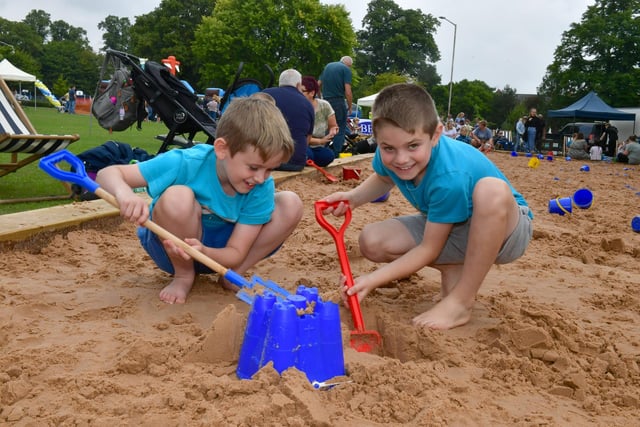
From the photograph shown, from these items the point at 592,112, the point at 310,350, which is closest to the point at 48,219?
the point at 310,350

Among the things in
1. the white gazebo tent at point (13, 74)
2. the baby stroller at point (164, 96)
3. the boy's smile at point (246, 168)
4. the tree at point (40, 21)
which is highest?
the tree at point (40, 21)

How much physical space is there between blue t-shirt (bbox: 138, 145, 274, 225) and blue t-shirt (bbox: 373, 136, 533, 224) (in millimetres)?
624

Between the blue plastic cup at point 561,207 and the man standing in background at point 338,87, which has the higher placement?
the man standing in background at point 338,87

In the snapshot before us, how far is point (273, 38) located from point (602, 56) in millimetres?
21320

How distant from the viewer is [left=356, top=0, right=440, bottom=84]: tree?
6756 cm

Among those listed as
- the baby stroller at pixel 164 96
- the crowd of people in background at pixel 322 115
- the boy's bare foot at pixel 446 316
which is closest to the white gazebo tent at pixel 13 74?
the crowd of people in background at pixel 322 115

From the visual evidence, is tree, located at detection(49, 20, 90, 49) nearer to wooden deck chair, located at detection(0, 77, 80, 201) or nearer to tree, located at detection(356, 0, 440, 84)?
tree, located at detection(356, 0, 440, 84)

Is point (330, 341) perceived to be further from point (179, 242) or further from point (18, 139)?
point (18, 139)

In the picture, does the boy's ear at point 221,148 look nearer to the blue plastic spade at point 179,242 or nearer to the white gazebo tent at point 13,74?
the blue plastic spade at point 179,242

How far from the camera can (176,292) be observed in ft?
7.87

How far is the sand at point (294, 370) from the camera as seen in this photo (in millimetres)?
1490

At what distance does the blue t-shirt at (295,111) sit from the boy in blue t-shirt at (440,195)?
3478mm

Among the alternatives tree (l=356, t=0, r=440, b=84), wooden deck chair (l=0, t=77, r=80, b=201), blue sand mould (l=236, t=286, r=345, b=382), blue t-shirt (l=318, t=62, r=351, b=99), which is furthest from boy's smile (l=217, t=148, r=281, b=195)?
tree (l=356, t=0, r=440, b=84)

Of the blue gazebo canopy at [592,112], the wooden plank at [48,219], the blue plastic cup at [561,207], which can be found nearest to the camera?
the wooden plank at [48,219]
